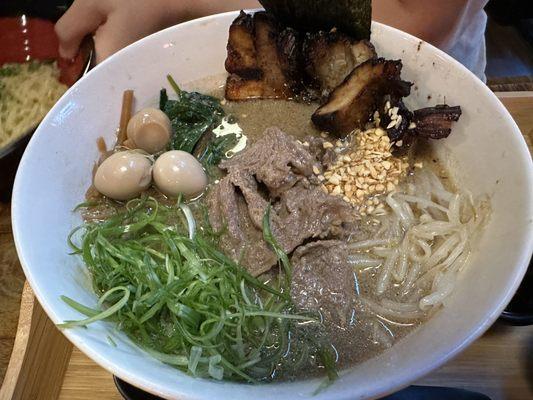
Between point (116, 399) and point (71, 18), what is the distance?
1.54 metres

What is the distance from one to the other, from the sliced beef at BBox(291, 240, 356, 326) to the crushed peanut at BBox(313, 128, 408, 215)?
8.2 inches

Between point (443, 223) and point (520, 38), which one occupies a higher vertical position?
point (443, 223)

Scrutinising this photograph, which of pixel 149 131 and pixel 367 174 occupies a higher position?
pixel 149 131

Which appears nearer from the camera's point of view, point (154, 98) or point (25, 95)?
point (154, 98)

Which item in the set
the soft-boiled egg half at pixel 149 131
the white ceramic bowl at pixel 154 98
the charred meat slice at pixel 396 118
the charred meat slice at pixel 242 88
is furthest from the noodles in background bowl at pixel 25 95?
the charred meat slice at pixel 396 118

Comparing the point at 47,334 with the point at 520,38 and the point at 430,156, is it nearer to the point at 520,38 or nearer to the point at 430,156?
the point at 430,156

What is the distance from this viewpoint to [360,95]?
5.45 feet

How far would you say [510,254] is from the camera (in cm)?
124

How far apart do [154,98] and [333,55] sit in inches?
28.4

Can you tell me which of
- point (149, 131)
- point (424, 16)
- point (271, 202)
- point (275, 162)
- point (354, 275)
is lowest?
point (354, 275)

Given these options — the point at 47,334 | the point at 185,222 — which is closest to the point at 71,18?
the point at 185,222

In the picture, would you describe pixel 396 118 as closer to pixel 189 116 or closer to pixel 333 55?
pixel 333 55

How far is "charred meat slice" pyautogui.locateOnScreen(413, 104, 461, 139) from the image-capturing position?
1580 mm

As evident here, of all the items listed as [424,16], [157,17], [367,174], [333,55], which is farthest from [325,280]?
[157,17]
